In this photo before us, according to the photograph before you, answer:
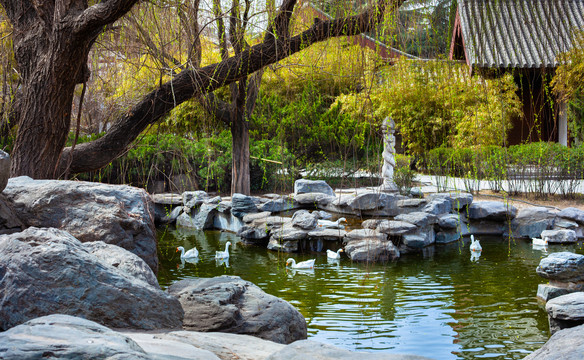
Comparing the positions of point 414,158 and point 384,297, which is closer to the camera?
point 384,297

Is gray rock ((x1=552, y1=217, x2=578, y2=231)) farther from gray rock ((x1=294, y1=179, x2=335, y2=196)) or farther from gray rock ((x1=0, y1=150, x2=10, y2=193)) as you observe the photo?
gray rock ((x1=0, y1=150, x2=10, y2=193))

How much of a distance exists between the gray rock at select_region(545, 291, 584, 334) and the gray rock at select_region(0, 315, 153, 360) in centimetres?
428

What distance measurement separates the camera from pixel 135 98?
4.64m

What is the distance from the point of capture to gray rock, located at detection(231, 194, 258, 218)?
34.2 feet

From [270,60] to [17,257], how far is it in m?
2.19

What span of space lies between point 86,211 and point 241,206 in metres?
6.99

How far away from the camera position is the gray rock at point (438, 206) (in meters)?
9.59

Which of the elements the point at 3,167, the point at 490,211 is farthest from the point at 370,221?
the point at 3,167

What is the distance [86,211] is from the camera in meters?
3.46

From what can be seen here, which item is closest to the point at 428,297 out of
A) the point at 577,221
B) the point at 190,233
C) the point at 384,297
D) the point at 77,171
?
the point at 384,297

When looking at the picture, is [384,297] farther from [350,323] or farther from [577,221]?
[577,221]

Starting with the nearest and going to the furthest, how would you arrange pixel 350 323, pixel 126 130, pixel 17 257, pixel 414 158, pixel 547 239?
pixel 17 257 < pixel 126 130 < pixel 350 323 < pixel 547 239 < pixel 414 158

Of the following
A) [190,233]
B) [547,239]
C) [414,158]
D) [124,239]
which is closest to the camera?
[124,239]

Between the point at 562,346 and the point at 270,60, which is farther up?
the point at 270,60
